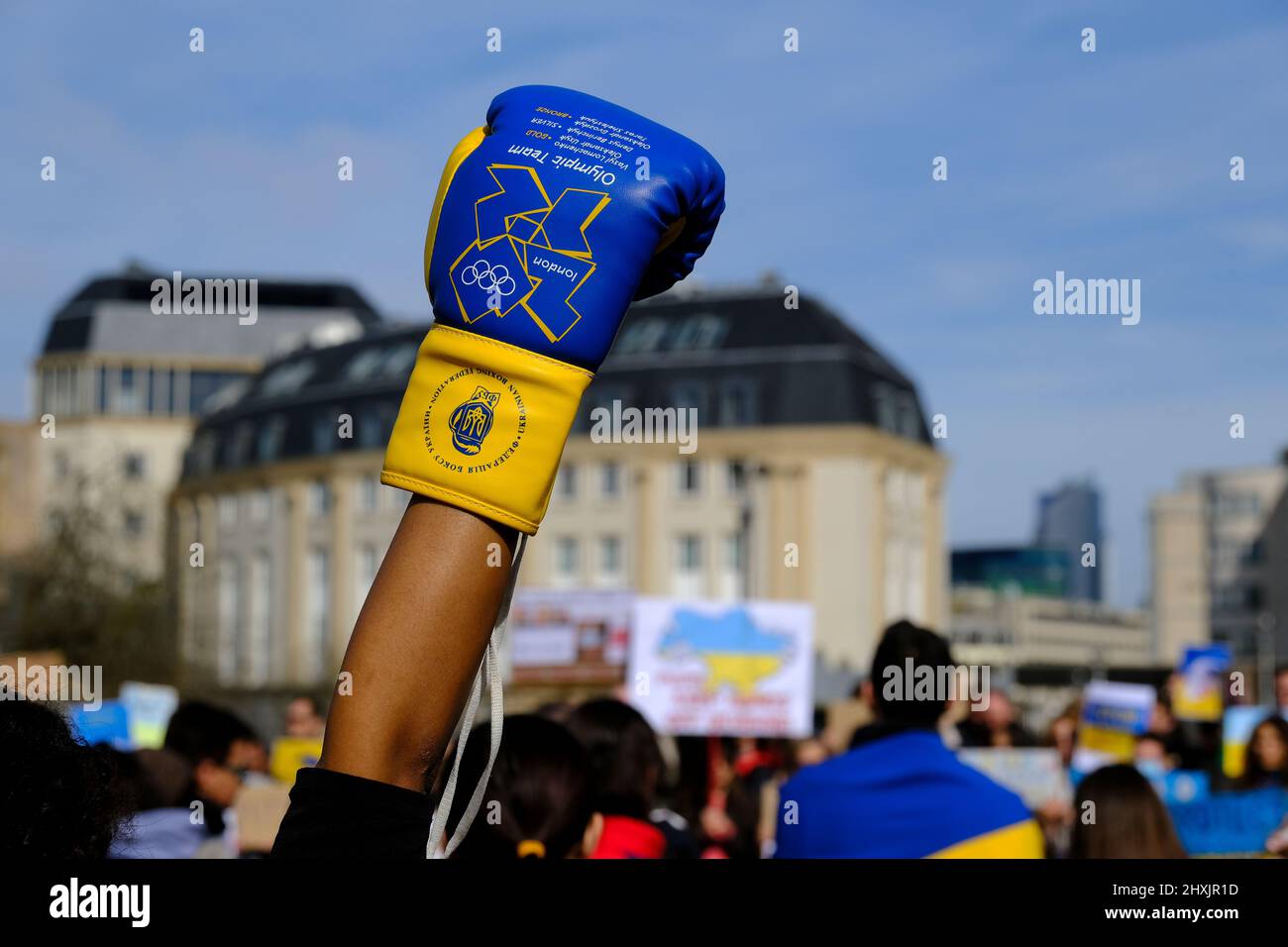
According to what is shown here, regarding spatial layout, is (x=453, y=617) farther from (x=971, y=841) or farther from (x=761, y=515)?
(x=761, y=515)

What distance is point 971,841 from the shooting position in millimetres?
3734

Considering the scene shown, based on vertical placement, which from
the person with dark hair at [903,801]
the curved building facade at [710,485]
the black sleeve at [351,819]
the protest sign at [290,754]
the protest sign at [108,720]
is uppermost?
the curved building facade at [710,485]

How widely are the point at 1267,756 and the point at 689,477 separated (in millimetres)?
70934

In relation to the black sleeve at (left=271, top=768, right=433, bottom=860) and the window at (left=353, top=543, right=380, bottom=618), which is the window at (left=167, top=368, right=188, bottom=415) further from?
the black sleeve at (left=271, top=768, right=433, bottom=860)

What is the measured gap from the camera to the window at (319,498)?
85.6 m

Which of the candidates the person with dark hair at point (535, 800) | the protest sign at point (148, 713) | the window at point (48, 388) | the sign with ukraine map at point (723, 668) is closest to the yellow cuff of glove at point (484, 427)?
the person with dark hair at point (535, 800)

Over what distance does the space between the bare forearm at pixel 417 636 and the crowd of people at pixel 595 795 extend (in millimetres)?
43

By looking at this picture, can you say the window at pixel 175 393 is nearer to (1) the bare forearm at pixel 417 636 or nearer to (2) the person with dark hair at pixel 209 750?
(2) the person with dark hair at pixel 209 750

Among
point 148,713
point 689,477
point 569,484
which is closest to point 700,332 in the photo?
point 689,477

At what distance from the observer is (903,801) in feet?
12.6

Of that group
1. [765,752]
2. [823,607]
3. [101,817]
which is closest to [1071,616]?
[823,607]

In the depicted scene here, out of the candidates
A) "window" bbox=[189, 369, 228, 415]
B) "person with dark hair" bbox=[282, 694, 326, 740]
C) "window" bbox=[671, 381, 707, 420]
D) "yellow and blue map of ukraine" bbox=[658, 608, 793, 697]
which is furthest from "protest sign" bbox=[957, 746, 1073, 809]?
"window" bbox=[189, 369, 228, 415]
